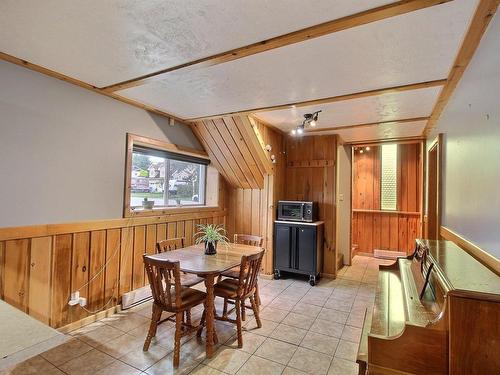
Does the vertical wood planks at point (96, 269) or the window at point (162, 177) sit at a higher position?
the window at point (162, 177)

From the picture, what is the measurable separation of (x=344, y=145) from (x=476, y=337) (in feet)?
14.8

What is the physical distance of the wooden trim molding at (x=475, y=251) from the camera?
139cm

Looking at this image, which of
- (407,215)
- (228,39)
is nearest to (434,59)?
(228,39)

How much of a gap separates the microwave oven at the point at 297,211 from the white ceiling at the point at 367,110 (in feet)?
4.08

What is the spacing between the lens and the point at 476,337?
42.4 inches

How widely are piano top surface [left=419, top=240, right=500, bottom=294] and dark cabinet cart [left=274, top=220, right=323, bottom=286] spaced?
2221 mm

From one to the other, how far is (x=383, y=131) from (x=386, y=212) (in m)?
2.39

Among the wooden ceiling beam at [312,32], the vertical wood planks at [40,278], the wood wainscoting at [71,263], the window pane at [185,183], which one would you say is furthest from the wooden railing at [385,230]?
the vertical wood planks at [40,278]

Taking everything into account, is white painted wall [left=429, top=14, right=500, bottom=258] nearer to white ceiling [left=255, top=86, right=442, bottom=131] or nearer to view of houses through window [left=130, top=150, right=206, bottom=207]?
white ceiling [left=255, top=86, right=442, bottom=131]

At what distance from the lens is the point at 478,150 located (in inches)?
68.1

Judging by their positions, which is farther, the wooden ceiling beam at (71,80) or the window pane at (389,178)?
the window pane at (389,178)

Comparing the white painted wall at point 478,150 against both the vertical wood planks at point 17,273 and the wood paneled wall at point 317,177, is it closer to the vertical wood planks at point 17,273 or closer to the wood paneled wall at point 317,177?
the wood paneled wall at point 317,177

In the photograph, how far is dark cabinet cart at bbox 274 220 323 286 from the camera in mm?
4125

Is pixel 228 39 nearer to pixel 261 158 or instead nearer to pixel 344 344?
pixel 261 158
